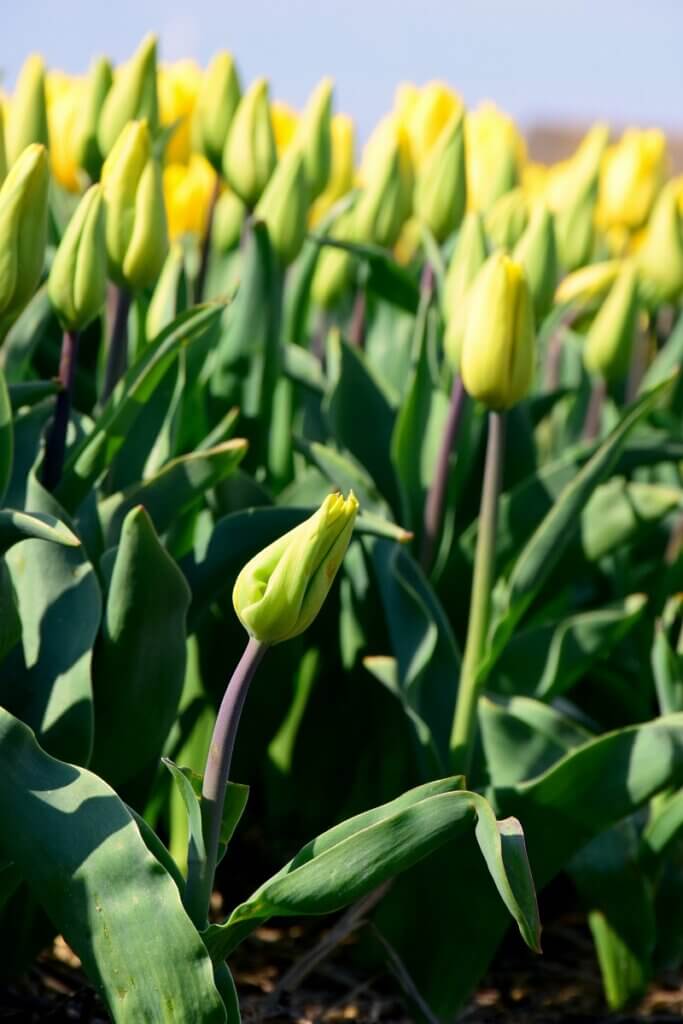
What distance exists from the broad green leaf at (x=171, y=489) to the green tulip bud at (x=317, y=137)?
0.63 metres

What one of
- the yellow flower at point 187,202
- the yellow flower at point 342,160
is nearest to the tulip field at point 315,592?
the yellow flower at point 187,202

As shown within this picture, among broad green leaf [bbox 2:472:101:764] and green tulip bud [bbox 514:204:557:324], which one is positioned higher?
green tulip bud [bbox 514:204:557:324]

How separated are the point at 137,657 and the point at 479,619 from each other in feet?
0.95

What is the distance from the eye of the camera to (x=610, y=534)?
126 cm

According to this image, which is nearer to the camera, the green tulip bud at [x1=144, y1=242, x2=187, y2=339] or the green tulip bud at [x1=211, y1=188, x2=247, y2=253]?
the green tulip bud at [x1=144, y1=242, x2=187, y2=339]

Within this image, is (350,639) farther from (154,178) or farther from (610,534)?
(154,178)

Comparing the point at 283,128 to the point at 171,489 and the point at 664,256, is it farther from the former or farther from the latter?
the point at 171,489

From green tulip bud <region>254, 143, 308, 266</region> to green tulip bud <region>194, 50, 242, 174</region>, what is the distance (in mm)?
151

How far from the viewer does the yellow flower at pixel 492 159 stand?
1918 mm

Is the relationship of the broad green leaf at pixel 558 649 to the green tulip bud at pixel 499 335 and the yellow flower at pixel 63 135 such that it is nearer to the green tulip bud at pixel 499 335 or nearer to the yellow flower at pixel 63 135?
the green tulip bud at pixel 499 335

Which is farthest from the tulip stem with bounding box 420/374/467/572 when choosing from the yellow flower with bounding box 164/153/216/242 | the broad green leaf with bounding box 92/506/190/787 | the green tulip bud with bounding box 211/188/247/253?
the yellow flower with bounding box 164/153/216/242

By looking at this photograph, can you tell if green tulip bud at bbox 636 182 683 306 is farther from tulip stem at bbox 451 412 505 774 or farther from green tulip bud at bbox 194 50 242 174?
tulip stem at bbox 451 412 505 774

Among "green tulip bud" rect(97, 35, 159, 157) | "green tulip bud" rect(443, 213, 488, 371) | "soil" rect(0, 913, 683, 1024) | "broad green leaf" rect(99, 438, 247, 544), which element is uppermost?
"green tulip bud" rect(97, 35, 159, 157)

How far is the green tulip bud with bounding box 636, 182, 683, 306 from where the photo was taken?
1.61 meters
